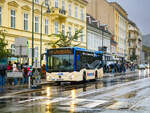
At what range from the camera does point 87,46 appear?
6366 cm

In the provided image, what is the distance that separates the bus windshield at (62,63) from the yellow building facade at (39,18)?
12.0 m

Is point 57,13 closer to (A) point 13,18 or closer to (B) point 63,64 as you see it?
(A) point 13,18

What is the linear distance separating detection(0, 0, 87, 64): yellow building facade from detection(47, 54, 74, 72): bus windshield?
473 inches

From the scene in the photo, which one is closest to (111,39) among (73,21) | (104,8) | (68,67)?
(104,8)

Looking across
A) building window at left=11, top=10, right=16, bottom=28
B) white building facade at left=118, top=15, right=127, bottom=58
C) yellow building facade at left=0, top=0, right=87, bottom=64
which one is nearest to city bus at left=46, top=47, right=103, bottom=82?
yellow building facade at left=0, top=0, right=87, bottom=64

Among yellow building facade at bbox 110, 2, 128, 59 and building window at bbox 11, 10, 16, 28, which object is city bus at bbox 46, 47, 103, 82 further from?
yellow building facade at bbox 110, 2, 128, 59

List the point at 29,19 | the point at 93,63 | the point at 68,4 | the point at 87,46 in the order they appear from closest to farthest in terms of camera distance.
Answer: the point at 93,63 < the point at 29,19 < the point at 68,4 < the point at 87,46

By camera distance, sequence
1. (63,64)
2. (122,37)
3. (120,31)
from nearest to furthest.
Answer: (63,64)
(120,31)
(122,37)

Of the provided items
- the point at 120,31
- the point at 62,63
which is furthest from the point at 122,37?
the point at 62,63

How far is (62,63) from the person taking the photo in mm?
25922

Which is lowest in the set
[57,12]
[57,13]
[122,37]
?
[57,13]

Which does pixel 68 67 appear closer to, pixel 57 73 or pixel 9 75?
pixel 57 73

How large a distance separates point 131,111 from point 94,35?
58010mm

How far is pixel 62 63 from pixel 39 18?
1984cm
